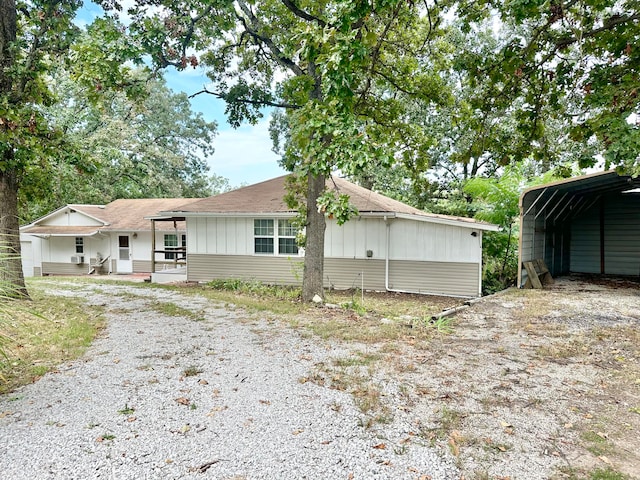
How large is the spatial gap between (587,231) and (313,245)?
11.7 metres

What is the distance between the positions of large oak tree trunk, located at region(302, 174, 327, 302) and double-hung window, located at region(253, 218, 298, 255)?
3461 millimetres

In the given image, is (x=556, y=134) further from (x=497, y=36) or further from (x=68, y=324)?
(x=68, y=324)

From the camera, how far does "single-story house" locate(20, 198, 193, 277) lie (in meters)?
18.1

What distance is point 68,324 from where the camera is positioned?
6617 mm

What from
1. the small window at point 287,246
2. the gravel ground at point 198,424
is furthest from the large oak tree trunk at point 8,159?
the small window at point 287,246

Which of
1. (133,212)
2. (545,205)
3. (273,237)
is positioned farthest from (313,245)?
(133,212)

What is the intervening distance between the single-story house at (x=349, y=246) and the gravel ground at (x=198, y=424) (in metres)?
6.93

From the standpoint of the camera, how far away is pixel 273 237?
12906 millimetres

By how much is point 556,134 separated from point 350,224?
32.3 feet

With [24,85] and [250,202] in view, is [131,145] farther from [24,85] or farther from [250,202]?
[24,85]

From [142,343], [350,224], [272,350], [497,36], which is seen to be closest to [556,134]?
[497,36]

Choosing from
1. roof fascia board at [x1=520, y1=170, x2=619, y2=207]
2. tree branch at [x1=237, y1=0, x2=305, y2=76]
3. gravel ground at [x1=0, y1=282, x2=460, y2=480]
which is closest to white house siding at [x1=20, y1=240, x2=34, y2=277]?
tree branch at [x1=237, y1=0, x2=305, y2=76]

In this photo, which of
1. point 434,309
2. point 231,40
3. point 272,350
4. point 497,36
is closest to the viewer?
point 272,350

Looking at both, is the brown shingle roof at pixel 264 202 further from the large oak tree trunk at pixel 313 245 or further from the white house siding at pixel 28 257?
the white house siding at pixel 28 257
